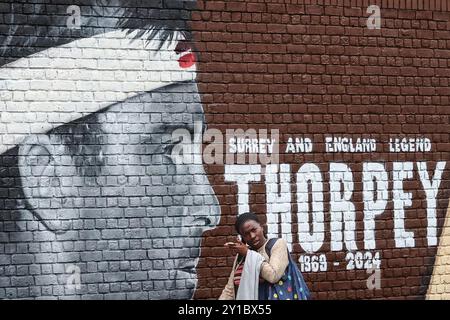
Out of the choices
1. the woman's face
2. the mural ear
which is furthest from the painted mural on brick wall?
the woman's face

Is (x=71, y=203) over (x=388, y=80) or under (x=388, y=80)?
under

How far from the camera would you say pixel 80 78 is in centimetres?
853

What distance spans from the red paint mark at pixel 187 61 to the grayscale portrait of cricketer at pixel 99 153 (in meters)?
0.01

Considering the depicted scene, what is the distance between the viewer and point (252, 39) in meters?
9.05

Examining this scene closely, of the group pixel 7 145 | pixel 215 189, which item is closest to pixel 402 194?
pixel 215 189

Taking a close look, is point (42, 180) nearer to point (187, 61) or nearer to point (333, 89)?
point (187, 61)

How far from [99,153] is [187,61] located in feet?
4.16

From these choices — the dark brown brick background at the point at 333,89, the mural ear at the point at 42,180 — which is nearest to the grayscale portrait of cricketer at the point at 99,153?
the mural ear at the point at 42,180

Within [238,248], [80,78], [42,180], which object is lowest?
[238,248]

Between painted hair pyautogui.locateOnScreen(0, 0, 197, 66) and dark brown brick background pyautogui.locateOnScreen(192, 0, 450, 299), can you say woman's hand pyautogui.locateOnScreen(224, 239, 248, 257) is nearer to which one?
dark brown brick background pyautogui.locateOnScreen(192, 0, 450, 299)

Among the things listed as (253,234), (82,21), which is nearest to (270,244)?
(253,234)

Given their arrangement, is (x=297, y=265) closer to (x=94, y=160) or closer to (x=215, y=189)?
(x=215, y=189)

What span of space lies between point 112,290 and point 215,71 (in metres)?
2.38
